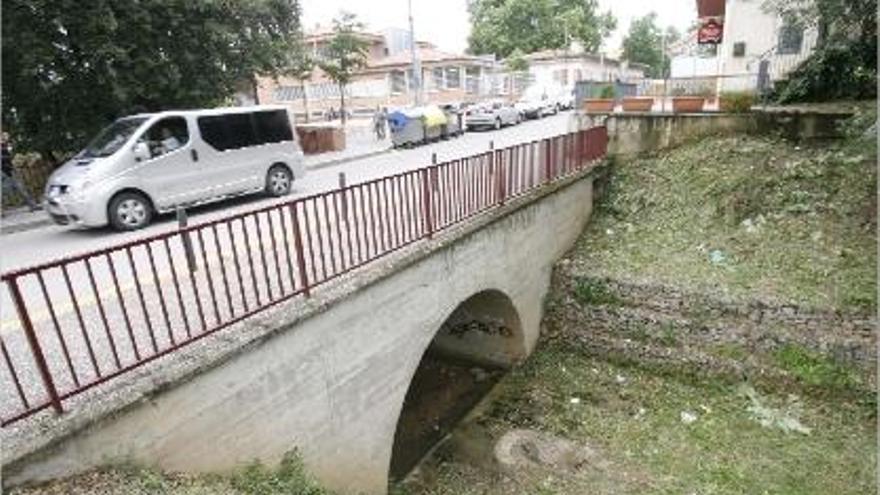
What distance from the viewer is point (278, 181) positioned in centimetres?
1208

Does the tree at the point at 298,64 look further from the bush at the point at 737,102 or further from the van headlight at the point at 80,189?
the bush at the point at 737,102

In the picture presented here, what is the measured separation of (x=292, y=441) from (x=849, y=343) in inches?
313

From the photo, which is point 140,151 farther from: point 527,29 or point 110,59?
point 527,29

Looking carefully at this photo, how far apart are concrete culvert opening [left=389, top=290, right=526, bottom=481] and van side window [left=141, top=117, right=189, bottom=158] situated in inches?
213

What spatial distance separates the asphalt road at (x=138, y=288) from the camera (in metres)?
4.43

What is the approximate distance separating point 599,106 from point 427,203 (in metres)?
9.32

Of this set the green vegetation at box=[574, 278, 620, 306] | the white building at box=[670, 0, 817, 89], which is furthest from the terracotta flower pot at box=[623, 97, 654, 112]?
the green vegetation at box=[574, 278, 620, 306]

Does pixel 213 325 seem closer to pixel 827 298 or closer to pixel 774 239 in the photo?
pixel 827 298

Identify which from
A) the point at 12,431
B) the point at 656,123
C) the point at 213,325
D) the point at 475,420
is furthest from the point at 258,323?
A: the point at 656,123

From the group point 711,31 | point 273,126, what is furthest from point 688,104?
point 711,31

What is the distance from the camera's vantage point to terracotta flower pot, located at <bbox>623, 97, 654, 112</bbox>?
1426cm

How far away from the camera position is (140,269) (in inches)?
283

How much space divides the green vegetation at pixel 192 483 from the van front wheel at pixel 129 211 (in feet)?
20.3

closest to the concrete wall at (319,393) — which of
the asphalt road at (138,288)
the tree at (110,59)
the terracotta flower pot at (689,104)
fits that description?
the asphalt road at (138,288)
